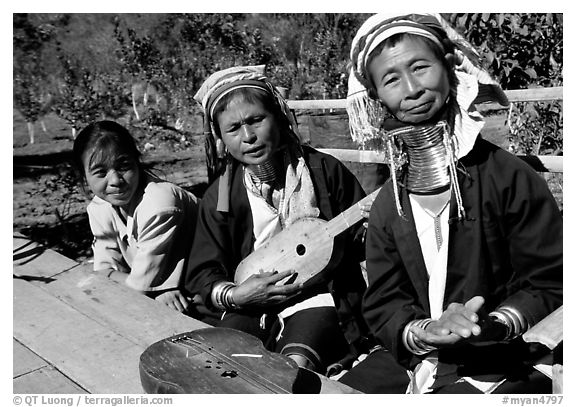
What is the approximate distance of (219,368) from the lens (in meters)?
2.06

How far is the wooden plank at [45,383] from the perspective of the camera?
2.15 metres

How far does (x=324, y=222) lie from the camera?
2572 millimetres

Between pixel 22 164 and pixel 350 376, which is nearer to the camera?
pixel 350 376

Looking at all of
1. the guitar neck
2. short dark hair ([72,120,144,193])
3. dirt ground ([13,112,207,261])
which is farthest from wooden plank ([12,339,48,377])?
dirt ground ([13,112,207,261])

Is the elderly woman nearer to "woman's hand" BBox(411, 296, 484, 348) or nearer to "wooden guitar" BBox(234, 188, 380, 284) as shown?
"wooden guitar" BBox(234, 188, 380, 284)

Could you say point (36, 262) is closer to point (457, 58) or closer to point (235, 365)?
point (235, 365)

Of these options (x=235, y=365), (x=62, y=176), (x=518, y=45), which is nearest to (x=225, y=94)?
(x=235, y=365)

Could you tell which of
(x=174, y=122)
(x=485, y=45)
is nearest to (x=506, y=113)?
(x=485, y=45)

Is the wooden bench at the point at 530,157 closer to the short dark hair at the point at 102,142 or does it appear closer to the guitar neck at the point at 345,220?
the guitar neck at the point at 345,220

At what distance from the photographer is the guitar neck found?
2.53 meters

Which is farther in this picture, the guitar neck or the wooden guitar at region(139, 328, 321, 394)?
the guitar neck

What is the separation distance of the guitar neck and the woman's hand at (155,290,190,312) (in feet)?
2.81
